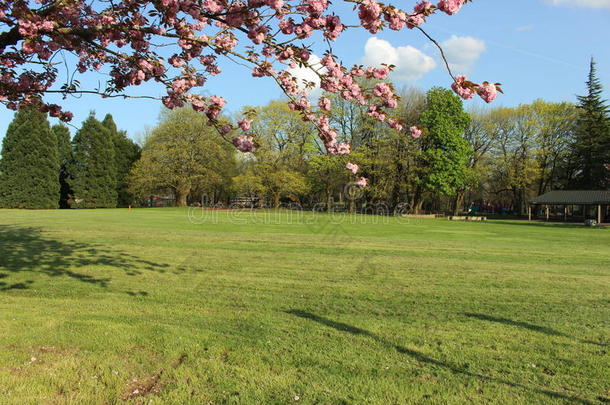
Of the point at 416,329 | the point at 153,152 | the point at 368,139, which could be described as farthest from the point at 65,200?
the point at 416,329

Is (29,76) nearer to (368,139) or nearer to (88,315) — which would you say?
→ (88,315)

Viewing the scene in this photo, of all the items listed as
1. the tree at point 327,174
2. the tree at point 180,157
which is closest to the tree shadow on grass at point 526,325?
the tree at point 327,174

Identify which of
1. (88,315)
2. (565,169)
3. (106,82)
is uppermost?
(565,169)

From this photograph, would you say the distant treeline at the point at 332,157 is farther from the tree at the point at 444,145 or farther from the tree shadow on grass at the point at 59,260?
the tree shadow on grass at the point at 59,260

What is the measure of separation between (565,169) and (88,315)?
61905 mm

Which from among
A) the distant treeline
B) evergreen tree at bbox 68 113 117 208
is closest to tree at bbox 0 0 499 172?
the distant treeline

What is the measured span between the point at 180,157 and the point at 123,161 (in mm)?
12194

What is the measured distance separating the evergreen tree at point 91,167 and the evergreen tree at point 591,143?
187 ft

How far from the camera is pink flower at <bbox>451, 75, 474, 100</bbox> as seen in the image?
16.0ft

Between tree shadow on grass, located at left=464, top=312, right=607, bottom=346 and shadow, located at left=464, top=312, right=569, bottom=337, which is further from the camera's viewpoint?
shadow, located at left=464, top=312, right=569, bottom=337

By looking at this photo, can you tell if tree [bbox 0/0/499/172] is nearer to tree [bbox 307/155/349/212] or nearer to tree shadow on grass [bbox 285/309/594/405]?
tree shadow on grass [bbox 285/309/594/405]

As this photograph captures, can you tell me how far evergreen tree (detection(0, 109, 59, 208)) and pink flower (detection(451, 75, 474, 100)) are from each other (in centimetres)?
5302

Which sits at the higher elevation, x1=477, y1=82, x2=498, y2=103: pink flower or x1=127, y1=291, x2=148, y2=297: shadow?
x1=477, y1=82, x2=498, y2=103: pink flower

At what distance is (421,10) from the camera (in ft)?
15.4
